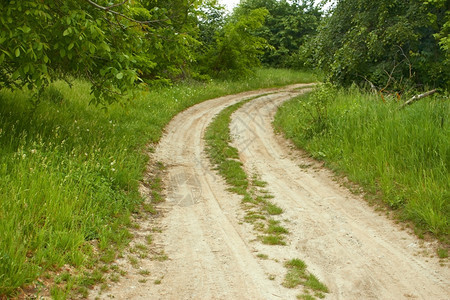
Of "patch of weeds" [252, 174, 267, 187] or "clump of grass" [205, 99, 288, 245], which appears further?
"patch of weeds" [252, 174, 267, 187]

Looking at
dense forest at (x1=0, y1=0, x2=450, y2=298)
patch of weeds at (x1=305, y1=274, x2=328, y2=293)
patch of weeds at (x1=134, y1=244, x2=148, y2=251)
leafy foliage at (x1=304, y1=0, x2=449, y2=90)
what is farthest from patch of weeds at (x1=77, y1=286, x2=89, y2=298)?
leafy foliage at (x1=304, y1=0, x2=449, y2=90)

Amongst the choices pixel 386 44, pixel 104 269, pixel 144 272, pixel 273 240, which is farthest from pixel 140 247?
pixel 386 44

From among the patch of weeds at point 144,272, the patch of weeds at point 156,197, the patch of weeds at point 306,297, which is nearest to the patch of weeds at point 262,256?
the patch of weeds at point 306,297

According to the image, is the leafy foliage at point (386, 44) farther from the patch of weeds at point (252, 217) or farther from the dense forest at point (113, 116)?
the patch of weeds at point (252, 217)

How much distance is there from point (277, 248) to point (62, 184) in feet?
11.5

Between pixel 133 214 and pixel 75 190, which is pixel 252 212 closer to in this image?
pixel 133 214

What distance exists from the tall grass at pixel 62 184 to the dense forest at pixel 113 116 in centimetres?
2

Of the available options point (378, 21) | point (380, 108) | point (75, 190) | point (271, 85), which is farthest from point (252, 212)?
point (271, 85)

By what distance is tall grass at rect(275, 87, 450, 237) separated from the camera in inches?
266

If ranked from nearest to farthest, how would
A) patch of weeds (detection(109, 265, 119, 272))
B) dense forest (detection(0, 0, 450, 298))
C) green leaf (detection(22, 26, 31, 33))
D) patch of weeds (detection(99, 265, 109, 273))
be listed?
patch of weeds (detection(99, 265, 109, 273)), patch of weeds (detection(109, 265, 119, 272)), dense forest (detection(0, 0, 450, 298)), green leaf (detection(22, 26, 31, 33))

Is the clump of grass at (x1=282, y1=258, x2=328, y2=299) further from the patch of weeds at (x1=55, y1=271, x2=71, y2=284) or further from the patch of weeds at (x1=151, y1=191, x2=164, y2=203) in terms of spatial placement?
the patch of weeds at (x1=151, y1=191, x2=164, y2=203)

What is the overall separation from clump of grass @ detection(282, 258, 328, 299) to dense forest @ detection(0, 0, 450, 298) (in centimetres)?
237

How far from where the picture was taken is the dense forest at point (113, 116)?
16.7 feet

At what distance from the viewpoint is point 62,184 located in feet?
20.0
